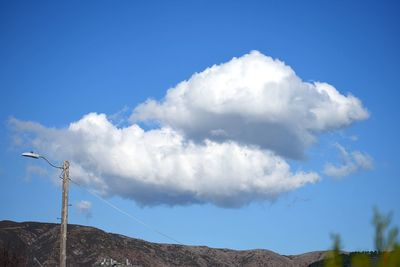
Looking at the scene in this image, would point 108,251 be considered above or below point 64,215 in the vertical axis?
above

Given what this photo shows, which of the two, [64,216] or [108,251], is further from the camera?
[108,251]

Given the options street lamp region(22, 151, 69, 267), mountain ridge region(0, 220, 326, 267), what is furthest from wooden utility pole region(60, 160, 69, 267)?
mountain ridge region(0, 220, 326, 267)

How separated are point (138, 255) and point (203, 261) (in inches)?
1005

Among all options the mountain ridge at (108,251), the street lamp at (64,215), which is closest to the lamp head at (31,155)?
the street lamp at (64,215)

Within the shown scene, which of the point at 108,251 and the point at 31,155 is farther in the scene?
the point at 108,251

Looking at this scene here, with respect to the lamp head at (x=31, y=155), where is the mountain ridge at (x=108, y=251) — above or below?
above

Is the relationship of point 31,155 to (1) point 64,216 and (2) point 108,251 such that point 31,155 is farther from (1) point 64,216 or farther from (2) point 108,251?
(2) point 108,251

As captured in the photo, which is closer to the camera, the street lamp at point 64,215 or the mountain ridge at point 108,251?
the street lamp at point 64,215

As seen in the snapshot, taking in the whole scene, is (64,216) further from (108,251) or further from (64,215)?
(108,251)

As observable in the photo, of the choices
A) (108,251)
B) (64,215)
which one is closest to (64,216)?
(64,215)

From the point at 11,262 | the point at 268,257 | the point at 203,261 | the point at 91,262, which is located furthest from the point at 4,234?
the point at 11,262

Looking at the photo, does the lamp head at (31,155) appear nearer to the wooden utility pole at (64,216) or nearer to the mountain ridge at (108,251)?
the wooden utility pole at (64,216)

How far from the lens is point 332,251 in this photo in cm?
604

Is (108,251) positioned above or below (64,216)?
above
